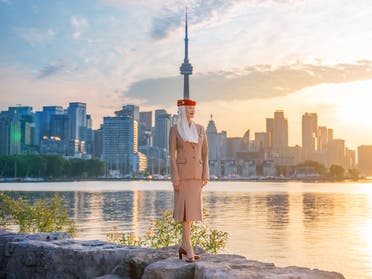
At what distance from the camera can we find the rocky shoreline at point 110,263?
7.67 meters

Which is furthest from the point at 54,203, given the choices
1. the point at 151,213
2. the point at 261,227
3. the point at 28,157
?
the point at 28,157

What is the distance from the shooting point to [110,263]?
899 centimetres

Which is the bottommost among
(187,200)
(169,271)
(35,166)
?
(169,271)

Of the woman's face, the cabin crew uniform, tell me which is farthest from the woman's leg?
the woman's face

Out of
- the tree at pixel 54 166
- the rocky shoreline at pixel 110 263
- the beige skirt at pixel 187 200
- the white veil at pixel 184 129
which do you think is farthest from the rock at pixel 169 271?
the tree at pixel 54 166

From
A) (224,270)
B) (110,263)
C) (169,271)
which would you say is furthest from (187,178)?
(110,263)

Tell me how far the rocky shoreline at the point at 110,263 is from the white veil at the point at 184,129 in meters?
1.84

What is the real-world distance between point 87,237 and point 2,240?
19374mm

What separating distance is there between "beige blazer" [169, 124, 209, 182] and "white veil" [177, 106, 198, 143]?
0.24 feet

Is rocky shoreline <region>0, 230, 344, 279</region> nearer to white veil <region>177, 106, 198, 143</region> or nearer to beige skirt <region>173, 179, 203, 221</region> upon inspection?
beige skirt <region>173, 179, 203, 221</region>

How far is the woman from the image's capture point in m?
8.55

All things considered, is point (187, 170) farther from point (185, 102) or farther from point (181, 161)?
point (185, 102)

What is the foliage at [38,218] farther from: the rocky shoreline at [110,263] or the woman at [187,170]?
the woman at [187,170]

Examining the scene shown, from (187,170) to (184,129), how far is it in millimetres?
639
